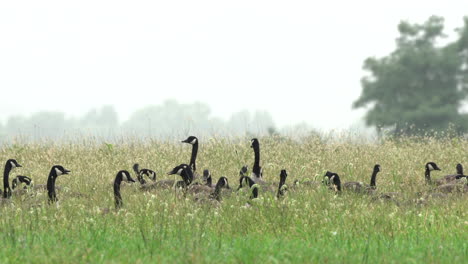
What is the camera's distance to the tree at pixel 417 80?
42062 mm

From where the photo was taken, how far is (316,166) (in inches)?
704

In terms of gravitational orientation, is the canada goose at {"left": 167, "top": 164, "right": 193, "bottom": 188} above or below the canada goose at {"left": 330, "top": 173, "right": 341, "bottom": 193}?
above

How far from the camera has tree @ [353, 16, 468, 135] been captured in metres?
42.1

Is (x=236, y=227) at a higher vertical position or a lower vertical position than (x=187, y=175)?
lower

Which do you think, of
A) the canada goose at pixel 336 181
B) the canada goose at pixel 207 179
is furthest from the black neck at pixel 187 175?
the canada goose at pixel 336 181

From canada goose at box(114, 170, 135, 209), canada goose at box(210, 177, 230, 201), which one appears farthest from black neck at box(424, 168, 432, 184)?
canada goose at box(114, 170, 135, 209)

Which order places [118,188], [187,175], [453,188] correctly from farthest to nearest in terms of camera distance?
1. [453,188]
2. [187,175]
3. [118,188]

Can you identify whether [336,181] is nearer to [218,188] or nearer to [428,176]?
[218,188]

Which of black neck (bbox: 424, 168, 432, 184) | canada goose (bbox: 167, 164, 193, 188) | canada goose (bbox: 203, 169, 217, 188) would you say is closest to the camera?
canada goose (bbox: 167, 164, 193, 188)

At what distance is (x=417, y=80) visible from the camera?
4338 centimetres

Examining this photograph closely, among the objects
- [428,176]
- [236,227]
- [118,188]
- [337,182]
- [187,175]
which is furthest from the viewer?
[428,176]

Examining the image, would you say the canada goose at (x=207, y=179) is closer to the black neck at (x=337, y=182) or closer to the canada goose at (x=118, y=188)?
the canada goose at (x=118, y=188)

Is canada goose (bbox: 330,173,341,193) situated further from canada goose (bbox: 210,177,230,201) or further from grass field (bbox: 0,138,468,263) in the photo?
canada goose (bbox: 210,177,230,201)

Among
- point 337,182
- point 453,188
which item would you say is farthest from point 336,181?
point 453,188
